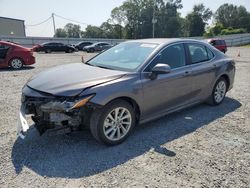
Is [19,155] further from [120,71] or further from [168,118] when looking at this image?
[168,118]

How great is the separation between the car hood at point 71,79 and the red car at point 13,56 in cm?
799

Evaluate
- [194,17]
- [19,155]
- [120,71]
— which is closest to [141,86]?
[120,71]

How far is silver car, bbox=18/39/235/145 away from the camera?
11.0 feet

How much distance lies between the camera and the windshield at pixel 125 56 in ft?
13.6

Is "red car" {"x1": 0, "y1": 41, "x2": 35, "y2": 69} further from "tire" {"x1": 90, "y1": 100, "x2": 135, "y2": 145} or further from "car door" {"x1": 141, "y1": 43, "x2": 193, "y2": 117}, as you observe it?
"tire" {"x1": 90, "y1": 100, "x2": 135, "y2": 145}

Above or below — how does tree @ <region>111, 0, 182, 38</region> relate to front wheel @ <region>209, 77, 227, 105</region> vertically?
above

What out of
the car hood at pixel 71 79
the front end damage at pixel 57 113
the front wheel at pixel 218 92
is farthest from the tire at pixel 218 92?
the front end damage at pixel 57 113

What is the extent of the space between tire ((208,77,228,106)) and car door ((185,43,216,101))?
0.26 metres

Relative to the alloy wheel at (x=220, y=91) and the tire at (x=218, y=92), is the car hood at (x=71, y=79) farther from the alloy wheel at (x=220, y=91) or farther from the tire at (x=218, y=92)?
the alloy wheel at (x=220, y=91)

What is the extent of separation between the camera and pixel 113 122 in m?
3.68

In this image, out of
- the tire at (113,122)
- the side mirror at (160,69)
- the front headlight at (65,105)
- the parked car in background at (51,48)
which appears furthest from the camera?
the parked car in background at (51,48)

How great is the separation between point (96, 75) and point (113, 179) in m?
1.57

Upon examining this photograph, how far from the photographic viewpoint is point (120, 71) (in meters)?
3.94

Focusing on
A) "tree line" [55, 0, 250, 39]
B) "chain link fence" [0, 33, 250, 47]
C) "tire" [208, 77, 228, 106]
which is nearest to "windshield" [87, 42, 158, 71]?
"tire" [208, 77, 228, 106]
